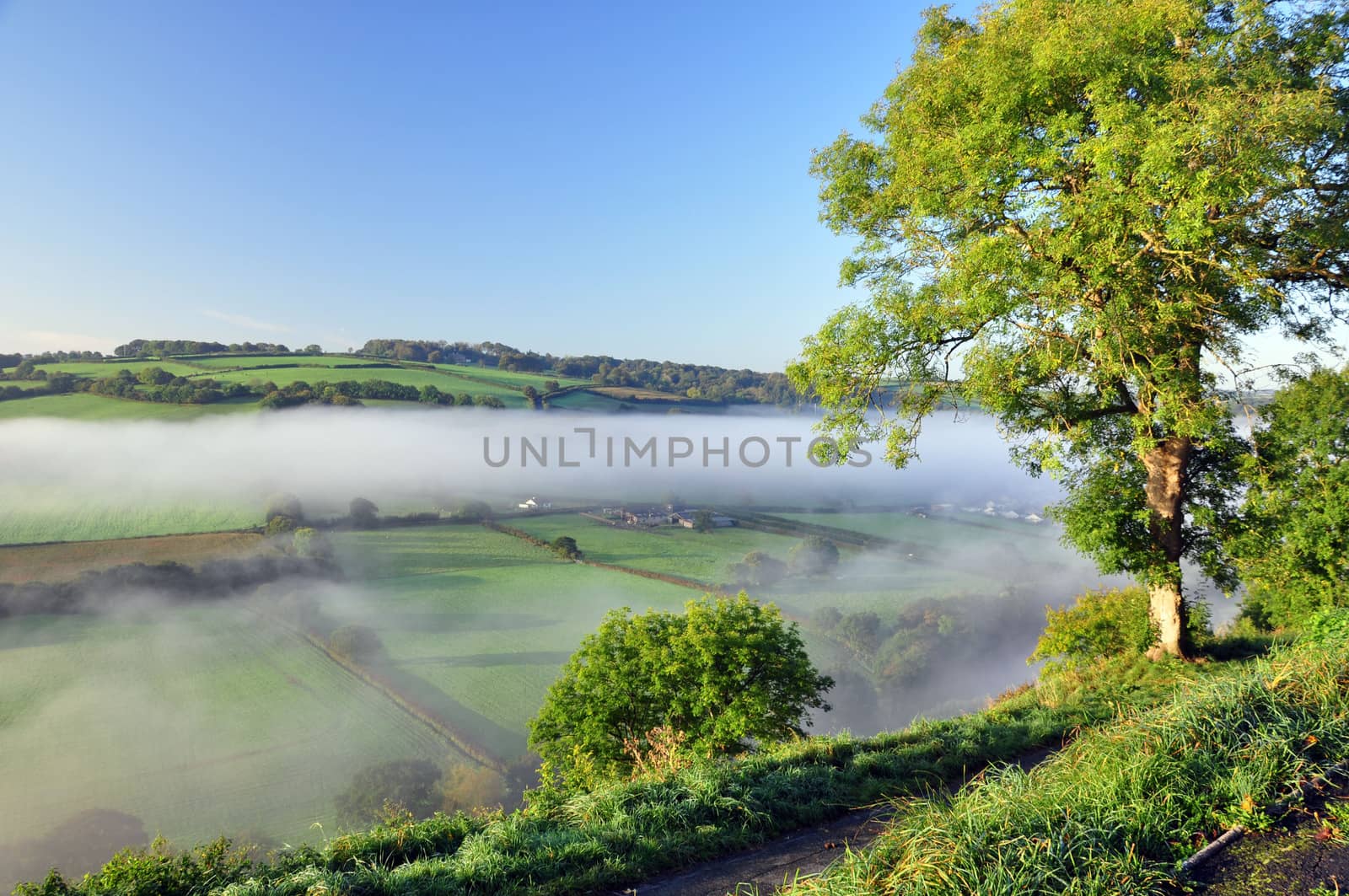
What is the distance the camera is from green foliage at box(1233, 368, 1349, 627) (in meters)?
14.2

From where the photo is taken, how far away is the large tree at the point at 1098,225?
879cm

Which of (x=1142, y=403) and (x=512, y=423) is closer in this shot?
(x=1142, y=403)

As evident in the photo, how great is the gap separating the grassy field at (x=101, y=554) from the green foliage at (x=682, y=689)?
59.6m

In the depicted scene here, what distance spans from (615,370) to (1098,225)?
14748 cm

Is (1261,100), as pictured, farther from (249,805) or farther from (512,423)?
(512,423)

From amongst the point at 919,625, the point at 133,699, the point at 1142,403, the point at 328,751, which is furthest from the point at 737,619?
the point at 919,625

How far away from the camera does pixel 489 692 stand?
44688mm

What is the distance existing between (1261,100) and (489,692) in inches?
1877

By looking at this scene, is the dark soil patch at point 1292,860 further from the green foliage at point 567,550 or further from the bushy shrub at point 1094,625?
the green foliage at point 567,550

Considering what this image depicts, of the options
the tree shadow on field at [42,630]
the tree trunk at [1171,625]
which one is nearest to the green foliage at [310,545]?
the tree shadow on field at [42,630]

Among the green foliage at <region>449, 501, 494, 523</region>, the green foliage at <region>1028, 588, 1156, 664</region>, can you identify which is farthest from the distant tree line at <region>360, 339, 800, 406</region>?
the green foliage at <region>1028, 588, 1156, 664</region>

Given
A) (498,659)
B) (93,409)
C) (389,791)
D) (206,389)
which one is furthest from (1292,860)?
(93,409)

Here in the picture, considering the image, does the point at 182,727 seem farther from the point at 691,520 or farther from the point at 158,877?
the point at 691,520

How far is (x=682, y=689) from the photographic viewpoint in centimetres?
2002
